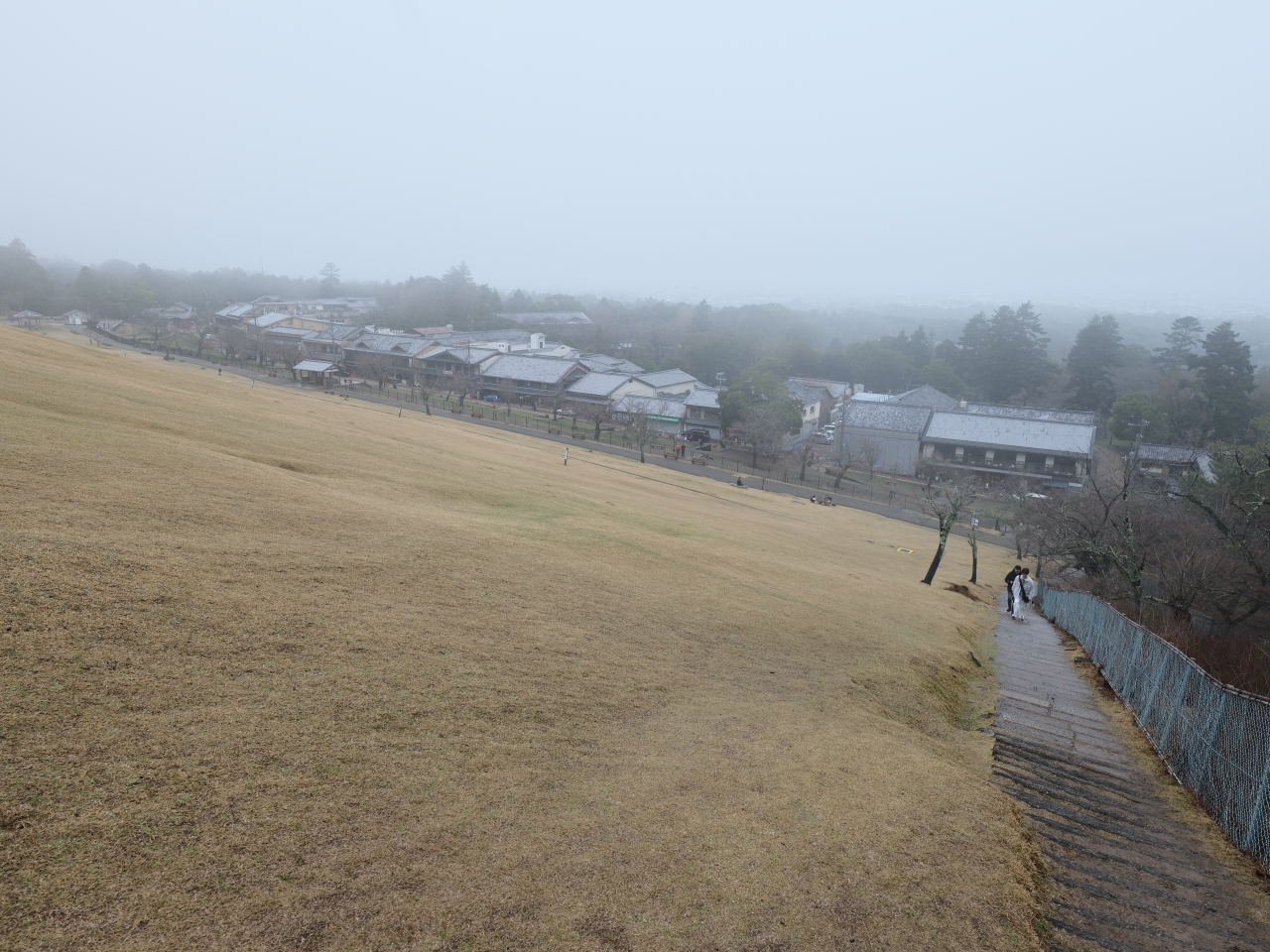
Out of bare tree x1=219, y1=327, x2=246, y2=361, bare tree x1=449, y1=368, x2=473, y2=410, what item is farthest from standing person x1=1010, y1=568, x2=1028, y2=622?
bare tree x1=219, y1=327, x2=246, y2=361

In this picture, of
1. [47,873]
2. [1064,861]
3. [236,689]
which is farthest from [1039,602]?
[47,873]

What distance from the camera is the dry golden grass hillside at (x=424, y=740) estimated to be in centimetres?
530

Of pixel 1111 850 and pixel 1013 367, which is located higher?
pixel 1013 367

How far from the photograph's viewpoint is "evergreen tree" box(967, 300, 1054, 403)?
76688mm

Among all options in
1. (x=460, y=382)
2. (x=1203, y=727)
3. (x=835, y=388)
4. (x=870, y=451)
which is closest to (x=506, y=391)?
(x=460, y=382)

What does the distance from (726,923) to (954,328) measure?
631ft

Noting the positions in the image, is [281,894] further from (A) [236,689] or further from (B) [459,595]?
(B) [459,595]

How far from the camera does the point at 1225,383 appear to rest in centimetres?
5784

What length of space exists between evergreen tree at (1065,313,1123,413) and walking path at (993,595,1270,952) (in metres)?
70.8

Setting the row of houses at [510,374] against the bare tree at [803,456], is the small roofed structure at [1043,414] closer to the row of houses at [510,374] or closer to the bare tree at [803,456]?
the bare tree at [803,456]

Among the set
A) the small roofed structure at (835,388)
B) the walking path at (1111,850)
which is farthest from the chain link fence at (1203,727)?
the small roofed structure at (835,388)

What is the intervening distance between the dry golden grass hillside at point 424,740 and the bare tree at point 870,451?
41983 mm

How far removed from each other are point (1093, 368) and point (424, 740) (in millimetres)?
82473

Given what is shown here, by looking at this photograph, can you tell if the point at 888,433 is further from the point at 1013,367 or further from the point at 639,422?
the point at 1013,367
